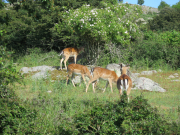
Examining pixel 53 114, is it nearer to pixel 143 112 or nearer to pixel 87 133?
pixel 87 133

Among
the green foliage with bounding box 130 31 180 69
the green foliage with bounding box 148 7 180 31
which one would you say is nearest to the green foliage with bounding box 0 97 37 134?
the green foliage with bounding box 130 31 180 69

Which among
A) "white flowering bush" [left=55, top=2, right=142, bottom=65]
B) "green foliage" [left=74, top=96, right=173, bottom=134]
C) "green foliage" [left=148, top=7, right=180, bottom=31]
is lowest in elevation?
"green foliage" [left=74, top=96, right=173, bottom=134]

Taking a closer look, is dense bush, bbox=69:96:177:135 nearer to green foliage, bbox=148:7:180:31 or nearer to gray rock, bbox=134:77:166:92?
gray rock, bbox=134:77:166:92

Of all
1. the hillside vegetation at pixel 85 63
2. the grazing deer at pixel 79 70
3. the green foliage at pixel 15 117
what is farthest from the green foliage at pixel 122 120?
the grazing deer at pixel 79 70

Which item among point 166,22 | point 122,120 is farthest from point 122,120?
point 166,22

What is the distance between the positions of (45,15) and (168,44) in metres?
9.35

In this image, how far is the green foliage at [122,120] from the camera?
5145mm

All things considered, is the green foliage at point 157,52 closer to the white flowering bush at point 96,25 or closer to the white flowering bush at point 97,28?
the white flowering bush at point 97,28

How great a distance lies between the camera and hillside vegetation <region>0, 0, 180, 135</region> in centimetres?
545

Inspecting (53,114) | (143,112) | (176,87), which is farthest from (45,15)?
(143,112)

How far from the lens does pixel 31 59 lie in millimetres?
17000

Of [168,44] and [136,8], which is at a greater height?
[136,8]

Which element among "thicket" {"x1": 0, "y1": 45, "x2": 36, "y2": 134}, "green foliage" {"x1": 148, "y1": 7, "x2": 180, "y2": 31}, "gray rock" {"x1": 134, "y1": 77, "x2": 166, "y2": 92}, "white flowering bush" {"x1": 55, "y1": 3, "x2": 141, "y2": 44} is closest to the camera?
"thicket" {"x1": 0, "y1": 45, "x2": 36, "y2": 134}

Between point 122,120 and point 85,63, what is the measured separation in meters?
11.0
